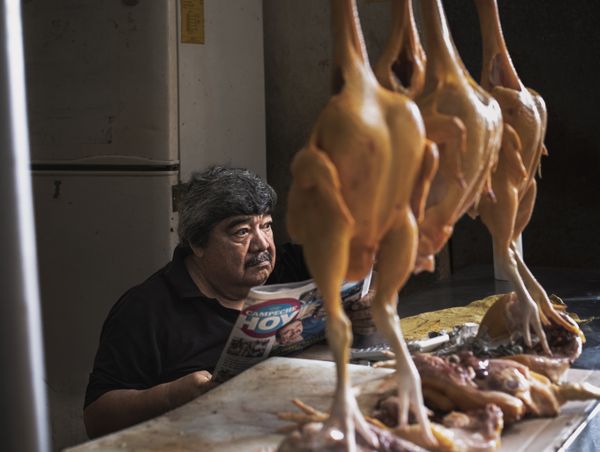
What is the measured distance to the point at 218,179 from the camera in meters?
2.75

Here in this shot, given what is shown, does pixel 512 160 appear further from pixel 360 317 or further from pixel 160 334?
pixel 160 334

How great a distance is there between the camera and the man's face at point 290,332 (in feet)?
7.14

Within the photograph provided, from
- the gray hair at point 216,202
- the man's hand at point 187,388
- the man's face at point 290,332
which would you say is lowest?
the man's hand at point 187,388

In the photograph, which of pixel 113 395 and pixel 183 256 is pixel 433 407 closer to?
pixel 113 395

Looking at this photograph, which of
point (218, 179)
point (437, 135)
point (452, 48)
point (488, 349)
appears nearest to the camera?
Result: point (437, 135)

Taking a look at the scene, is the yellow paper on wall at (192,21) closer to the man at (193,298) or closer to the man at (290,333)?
the man at (193,298)

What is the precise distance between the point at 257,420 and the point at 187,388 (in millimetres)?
612

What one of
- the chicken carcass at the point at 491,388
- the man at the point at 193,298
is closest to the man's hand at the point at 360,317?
the man at the point at 193,298

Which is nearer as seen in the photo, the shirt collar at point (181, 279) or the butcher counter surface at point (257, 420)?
the butcher counter surface at point (257, 420)

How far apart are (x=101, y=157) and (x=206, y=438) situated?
2336 millimetres

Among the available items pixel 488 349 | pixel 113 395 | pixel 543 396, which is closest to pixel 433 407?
pixel 543 396

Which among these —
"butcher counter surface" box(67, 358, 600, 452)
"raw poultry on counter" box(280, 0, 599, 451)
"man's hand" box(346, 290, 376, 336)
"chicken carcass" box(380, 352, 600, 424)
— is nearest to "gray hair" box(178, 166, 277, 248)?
"man's hand" box(346, 290, 376, 336)

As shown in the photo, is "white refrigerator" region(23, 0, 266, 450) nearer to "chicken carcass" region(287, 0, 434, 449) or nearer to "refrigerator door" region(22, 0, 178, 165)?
"refrigerator door" region(22, 0, 178, 165)

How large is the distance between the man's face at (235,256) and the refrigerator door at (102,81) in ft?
3.18
